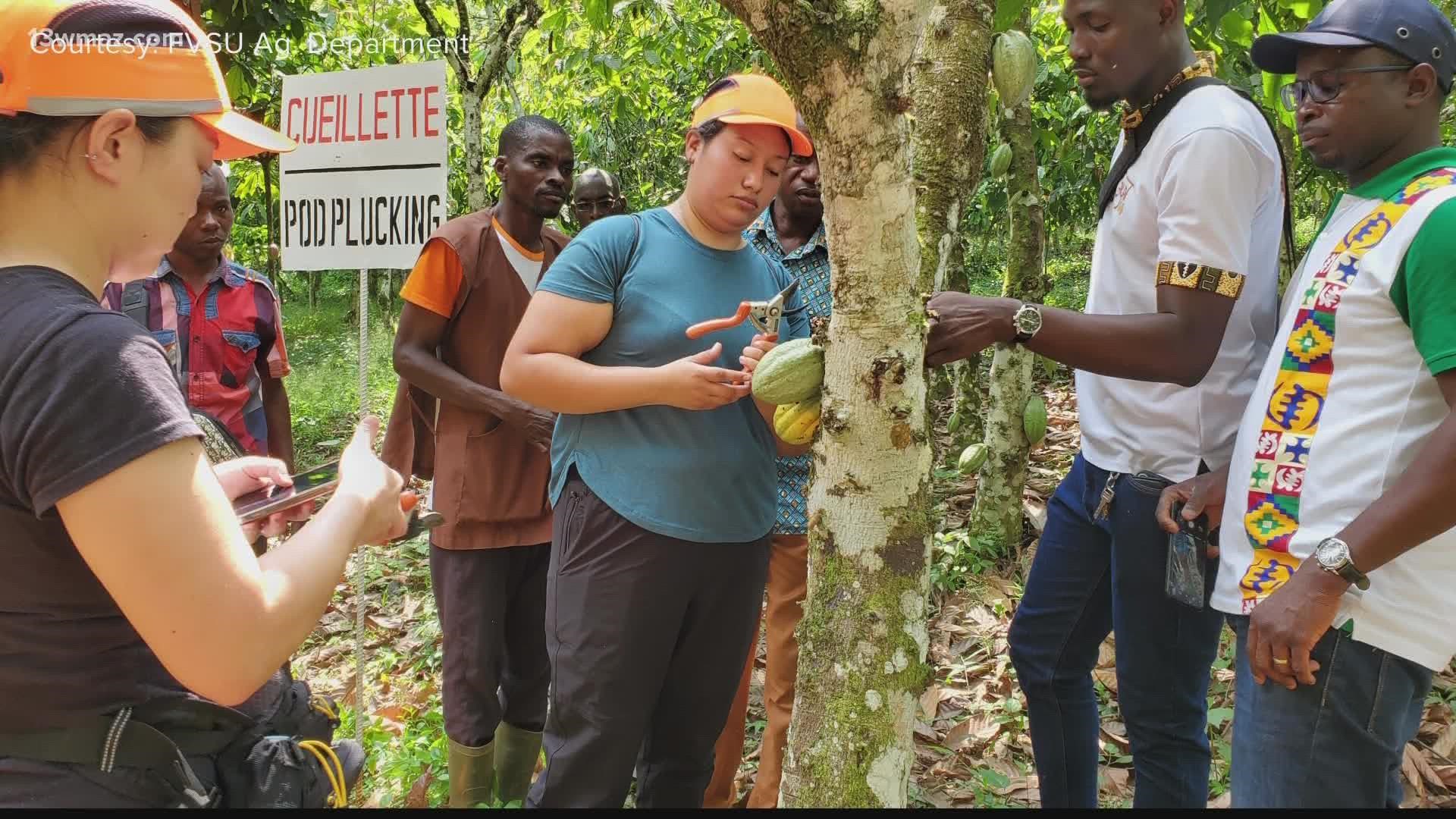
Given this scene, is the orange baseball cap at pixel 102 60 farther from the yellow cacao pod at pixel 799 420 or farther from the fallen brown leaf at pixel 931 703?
the fallen brown leaf at pixel 931 703

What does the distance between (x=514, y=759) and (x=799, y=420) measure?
6.34 feet

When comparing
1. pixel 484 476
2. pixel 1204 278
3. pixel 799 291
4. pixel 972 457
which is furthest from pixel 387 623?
pixel 1204 278

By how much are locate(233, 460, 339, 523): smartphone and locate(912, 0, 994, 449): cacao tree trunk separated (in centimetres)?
116

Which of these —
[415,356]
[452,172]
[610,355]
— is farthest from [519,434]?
[452,172]

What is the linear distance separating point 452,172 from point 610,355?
1335cm

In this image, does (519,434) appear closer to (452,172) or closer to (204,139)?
(204,139)

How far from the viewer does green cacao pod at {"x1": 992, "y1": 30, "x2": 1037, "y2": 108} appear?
7.26 feet

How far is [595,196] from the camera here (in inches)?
183

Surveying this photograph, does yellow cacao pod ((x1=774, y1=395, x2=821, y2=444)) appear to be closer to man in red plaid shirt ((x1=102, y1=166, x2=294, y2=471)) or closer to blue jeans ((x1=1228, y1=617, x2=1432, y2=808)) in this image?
blue jeans ((x1=1228, y1=617, x2=1432, y2=808))

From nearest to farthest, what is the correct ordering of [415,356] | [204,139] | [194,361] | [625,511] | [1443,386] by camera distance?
[204,139]
[1443,386]
[625,511]
[415,356]
[194,361]

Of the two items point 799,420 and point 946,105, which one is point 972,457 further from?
point 799,420

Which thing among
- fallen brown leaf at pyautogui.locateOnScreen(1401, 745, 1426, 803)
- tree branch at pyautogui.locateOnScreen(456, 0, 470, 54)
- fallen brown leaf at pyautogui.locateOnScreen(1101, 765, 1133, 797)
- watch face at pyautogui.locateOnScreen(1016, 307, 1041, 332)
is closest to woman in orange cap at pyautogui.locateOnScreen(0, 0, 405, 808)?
watch face at pyautogui.locateOnScreen(1016, 307, 1041, 332)

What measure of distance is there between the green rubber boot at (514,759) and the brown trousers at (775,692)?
1.99ft

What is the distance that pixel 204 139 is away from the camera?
1.23 meters
